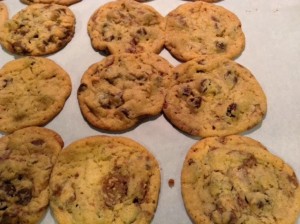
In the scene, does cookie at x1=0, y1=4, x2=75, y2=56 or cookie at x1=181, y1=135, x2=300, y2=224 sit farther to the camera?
cookie at x1=0, y1=4, x2=75, y2=56

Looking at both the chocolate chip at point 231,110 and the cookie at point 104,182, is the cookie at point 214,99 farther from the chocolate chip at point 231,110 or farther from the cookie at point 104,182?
the cookie at point 104,182

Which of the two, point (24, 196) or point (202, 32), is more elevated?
point (202, 32)

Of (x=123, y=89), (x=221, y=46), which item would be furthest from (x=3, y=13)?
(x=221, y=46)

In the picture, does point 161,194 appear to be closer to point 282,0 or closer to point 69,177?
point 69,177

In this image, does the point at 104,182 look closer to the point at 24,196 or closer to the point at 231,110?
the point at 24,196

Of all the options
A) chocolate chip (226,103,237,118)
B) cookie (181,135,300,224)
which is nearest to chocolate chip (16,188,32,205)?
cookie (181,135,300,224)

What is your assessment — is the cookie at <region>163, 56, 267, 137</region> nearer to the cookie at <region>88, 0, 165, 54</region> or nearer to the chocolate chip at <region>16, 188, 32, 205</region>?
the cookie at <region>88, 0, 165, 54</region>
